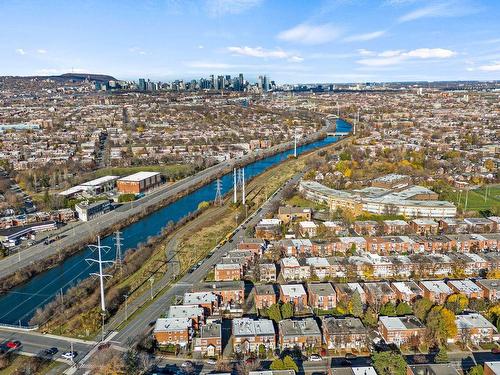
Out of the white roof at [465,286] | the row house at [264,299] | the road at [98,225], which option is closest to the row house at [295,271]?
the row house at [264,299]

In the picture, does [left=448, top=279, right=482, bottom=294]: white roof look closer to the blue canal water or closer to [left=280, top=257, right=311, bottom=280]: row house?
[left=280, top=257, right=311, bottom=280]: row house

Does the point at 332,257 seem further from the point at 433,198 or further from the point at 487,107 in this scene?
the point at 487,107

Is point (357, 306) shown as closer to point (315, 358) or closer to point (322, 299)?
point (322, 299)

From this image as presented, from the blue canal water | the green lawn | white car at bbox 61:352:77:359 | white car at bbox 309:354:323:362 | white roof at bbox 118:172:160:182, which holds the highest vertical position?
white roof at bbox 118:172:160:182

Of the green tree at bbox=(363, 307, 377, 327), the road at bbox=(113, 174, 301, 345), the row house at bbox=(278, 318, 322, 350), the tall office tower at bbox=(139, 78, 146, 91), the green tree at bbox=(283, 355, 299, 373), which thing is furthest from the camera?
the tall office tower at bbox=(139, 78, 146, 91)

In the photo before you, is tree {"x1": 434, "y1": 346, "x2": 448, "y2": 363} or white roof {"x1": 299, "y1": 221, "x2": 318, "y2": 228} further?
white roof {"x1": 299, "y1": 221, "x2": 318, "y2": 228}

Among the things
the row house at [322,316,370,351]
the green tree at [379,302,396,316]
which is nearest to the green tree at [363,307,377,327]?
the green tree at [379,302,396,316]
